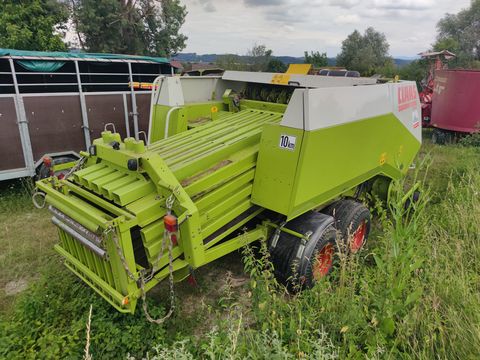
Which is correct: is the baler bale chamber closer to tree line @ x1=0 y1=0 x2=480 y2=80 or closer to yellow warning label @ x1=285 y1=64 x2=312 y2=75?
yellow warning label @ x1=285 y1=64 x2=312 y2=75

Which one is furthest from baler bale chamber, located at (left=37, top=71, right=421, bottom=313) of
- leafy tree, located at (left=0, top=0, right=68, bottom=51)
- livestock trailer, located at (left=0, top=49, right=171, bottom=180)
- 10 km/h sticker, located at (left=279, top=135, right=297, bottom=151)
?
leafy tree, located at (left=0, top=0, right=68, bottom=51)

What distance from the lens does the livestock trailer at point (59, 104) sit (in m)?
5.80

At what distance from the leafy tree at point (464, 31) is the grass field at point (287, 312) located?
41.6 m

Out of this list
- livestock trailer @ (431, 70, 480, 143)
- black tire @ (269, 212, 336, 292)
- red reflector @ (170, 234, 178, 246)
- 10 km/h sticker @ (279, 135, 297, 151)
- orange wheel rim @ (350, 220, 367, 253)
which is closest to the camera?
red reflector @ (170, 234, 178, 246)

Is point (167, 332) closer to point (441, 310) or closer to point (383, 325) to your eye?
point (383, 325)

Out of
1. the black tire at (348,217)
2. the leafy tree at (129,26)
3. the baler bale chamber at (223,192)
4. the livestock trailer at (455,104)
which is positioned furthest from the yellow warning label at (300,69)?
the leafy tree at (129,26)

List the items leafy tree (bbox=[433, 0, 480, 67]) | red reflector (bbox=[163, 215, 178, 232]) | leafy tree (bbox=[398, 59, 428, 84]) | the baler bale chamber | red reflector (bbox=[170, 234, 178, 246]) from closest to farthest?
1. red reflector (bbox=[163, 215, 178, 232])
2. the baler bale chamber
3. red reflector (bbox=[170, 234, 178, 246])
4. leafy tree (bbox=[398, 59, 428, 84])
5. leafy tree (bbox=[433, 0, 480, 67])

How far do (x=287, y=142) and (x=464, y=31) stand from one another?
161 ft

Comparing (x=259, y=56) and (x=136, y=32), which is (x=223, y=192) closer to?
(x=136, y=32)

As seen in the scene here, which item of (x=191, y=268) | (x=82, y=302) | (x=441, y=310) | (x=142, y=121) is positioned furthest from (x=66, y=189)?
(x=142, y=121)

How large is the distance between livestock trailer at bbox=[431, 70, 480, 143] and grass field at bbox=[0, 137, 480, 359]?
267 inches

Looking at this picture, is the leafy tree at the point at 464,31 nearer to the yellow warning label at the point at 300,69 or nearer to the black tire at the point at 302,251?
the yellow warning label at the point at 300,69

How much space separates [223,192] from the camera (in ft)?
10.1

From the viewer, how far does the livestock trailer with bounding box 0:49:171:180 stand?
580 centimetres
